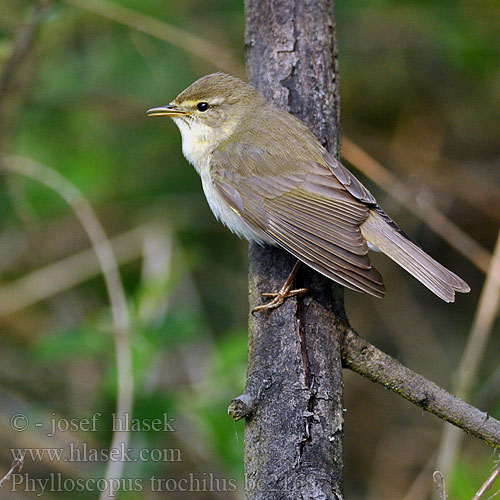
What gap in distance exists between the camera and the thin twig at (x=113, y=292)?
3465mm

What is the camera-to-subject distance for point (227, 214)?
3.66 m

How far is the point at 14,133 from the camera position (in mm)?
5219

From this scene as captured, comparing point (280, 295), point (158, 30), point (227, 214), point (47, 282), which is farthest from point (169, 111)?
point (47, 282)

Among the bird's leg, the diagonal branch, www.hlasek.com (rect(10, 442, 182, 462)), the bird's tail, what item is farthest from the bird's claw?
www.hlasek.com (rect(10, 442, 182, 462))

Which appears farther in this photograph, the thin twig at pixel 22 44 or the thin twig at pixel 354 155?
the thin twig at pixel 354 155

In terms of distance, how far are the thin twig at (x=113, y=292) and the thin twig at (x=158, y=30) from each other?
110 cm

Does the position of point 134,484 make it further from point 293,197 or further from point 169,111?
point 169,111

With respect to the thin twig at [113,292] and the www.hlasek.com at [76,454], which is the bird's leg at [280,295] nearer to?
the thin twig at [113,292]

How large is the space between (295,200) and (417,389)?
51.8 inches

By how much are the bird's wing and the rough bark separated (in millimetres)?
129

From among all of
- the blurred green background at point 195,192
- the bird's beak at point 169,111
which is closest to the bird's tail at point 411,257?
the bird's beak at point 169,111

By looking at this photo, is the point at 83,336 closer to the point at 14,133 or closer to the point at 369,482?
the point at 14,133

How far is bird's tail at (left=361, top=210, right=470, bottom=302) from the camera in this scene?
3.13m

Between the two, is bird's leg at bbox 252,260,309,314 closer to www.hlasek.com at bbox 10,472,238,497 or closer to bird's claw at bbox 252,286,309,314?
bird's claw at bbox 252,286,309,314
